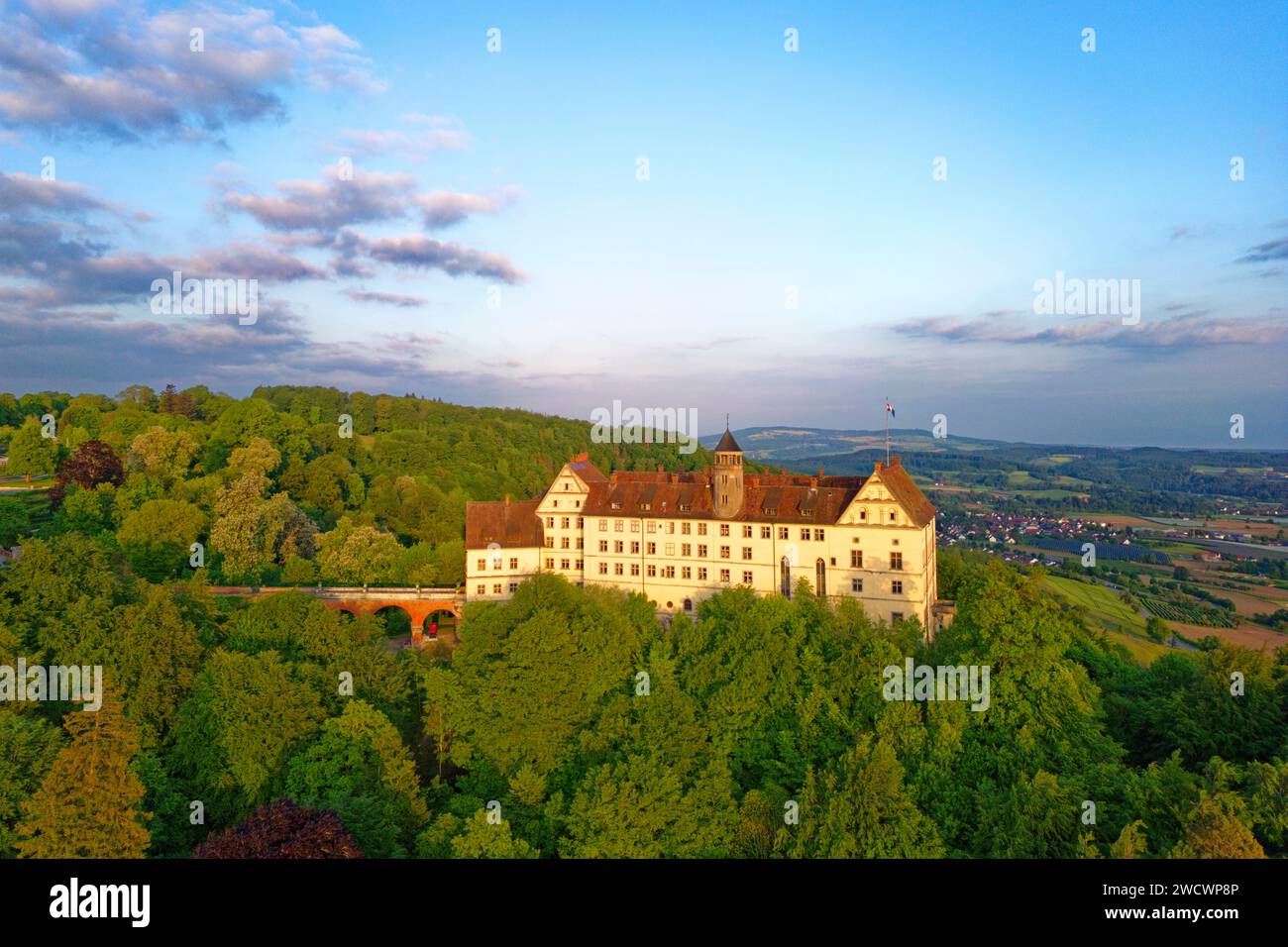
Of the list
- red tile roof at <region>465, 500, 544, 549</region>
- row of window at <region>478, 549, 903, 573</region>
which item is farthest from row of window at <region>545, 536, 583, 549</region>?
red tile roof at <region>465, 500, 544, 549</region>

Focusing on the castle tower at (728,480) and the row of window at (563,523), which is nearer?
the castle tower at (728,480)

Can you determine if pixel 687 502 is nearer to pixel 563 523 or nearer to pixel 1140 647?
pixel 563 523

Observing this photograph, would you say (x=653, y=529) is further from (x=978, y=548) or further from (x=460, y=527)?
(x=978, y=548)

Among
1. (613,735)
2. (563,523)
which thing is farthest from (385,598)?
(613,735)

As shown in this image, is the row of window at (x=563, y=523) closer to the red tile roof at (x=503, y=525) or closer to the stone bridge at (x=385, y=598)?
the red tile roof at (x=503, y=525)

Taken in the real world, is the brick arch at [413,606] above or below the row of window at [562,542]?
below

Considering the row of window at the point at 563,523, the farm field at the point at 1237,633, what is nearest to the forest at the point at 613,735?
the row of window at the point at 563,523
